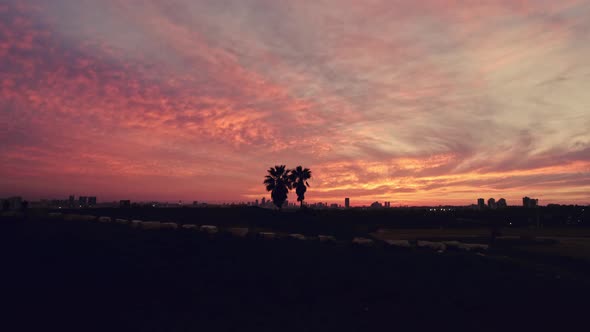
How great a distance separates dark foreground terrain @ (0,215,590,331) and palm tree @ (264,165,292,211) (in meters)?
50.2

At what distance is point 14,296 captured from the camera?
15.3m

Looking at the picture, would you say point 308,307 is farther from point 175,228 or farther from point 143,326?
point 175,228

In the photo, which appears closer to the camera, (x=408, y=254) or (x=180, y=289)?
(x=180, y=289)

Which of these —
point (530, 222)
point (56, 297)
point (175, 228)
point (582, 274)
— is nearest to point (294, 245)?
point (175, 228)

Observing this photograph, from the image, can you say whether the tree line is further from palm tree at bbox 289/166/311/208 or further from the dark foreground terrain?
the dark foreground terrain

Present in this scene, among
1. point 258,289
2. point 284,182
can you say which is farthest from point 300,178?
point 258,289

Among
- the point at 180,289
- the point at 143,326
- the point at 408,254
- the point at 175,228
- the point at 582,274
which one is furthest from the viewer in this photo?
the point at 175,228

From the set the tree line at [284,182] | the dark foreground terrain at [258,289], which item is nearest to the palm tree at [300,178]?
the tree line at [284,182]

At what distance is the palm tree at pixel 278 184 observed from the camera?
261 feet

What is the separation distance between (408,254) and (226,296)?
1829cm

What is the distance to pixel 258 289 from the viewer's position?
18562mm

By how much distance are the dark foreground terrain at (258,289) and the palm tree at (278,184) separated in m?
50.2

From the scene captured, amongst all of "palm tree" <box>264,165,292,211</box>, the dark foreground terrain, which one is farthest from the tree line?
the dark foreground terrain

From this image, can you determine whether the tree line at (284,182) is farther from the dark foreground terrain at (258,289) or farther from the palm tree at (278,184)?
the dark foreground terrain at (258,289)
